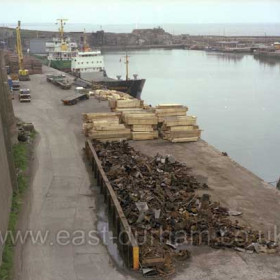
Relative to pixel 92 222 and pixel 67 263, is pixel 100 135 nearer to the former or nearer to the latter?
pixel 92 222

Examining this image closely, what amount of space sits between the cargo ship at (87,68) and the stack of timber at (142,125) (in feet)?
66.5

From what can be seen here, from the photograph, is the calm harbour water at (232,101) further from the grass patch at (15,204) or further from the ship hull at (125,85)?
the grass patch at (15,204)

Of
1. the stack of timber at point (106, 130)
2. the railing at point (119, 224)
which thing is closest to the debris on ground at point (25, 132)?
the stack of timber at point (106, 130)

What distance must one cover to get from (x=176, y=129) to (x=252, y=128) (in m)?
18.9

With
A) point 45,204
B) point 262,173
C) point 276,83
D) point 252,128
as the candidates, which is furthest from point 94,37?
point 45,204

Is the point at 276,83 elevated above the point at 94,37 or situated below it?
below

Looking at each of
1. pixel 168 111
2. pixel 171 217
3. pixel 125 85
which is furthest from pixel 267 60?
pixel 171 217

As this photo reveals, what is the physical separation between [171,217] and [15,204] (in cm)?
496

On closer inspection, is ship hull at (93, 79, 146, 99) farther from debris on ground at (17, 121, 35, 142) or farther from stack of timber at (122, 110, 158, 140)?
stack of timber at (122, 110, 158, 140)

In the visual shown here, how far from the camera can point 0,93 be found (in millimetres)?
14797

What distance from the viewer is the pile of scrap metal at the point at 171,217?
33.3ft

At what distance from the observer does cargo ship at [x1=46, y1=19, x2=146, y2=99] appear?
47.8m

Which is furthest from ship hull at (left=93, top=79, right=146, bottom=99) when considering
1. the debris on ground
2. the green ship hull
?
the debris on ground

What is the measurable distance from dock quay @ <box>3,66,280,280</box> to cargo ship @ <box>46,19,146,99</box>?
22.3m
